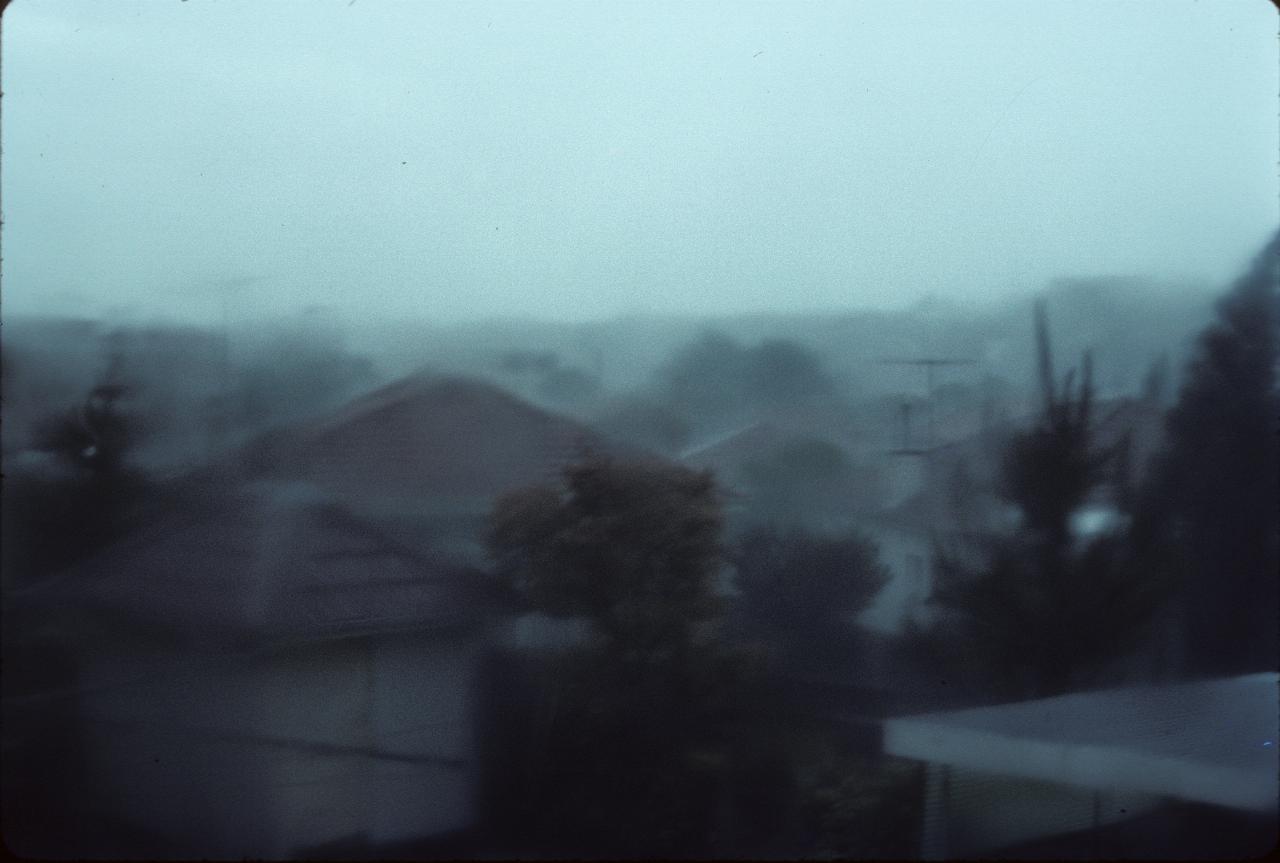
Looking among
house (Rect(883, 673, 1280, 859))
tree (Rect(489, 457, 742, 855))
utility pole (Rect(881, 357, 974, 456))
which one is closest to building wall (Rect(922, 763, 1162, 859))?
house (Rect(883, 673, 1280, 859))

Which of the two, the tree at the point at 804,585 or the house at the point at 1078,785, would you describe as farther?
the house at the point at 1078,785

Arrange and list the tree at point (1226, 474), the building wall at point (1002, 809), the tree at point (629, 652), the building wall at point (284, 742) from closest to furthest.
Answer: the building wall at point (284, 742) < the tree at point (629, 652) < the building wall at point (1002, 809) < the tree at point (1226, 474)

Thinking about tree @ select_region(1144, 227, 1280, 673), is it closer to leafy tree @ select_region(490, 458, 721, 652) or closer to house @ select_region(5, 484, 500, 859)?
leafy tree @ select_region(490, 458, 721, 652)

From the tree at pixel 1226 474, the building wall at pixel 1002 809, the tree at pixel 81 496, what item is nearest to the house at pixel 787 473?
the building wall at pixel 1002 809

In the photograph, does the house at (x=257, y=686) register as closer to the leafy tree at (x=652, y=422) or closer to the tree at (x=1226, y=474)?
the leafy tree at (x=652, y=422)

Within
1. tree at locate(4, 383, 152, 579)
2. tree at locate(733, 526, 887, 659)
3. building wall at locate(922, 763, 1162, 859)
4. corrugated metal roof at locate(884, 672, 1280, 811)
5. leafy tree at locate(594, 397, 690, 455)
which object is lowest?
building wall at locate(922, 763, 1162, 859)

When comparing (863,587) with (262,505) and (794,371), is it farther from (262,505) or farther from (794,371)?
(262,505)

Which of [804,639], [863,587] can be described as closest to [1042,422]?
[863,587]
